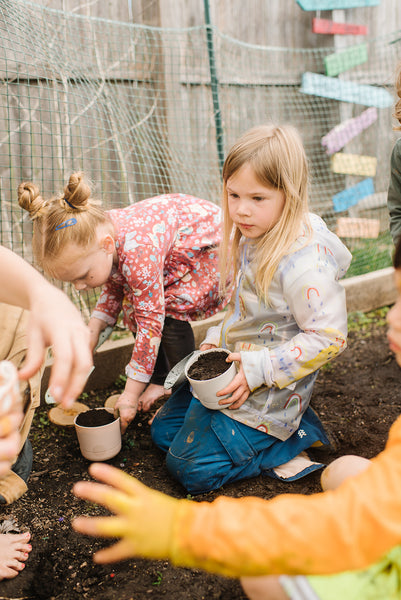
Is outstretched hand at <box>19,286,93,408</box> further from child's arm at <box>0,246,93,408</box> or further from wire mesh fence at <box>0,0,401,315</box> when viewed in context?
wire mesh fence at <box>0,0,401,315</box>

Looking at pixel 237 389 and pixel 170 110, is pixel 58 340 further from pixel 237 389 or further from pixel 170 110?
pixel 170 110

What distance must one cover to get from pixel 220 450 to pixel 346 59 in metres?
4.26

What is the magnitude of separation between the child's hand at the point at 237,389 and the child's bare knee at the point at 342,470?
0.55m

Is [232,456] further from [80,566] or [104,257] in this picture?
[104,257]

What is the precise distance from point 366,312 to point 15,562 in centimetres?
283

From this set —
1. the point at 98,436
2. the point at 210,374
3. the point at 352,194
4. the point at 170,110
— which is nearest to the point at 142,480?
the point at 98,436

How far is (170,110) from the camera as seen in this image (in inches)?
148

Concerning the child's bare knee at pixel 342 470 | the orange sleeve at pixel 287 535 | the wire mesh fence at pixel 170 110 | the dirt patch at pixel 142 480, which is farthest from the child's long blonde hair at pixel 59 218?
the orange sleeve at pixel 287 535

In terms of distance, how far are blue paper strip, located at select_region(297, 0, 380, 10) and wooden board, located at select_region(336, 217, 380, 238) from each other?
191 cm

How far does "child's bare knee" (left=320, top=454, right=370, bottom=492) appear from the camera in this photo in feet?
4.25

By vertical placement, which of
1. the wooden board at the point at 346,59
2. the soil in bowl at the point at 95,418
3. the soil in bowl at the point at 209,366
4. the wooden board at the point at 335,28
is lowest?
the soil in bowl at the point at 95,418

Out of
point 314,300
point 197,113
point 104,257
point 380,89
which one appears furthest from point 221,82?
point 314,300

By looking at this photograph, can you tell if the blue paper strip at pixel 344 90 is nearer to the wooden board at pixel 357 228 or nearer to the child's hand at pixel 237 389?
the wooden board at pixel 357 228

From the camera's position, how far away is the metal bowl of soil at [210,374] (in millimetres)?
1862
